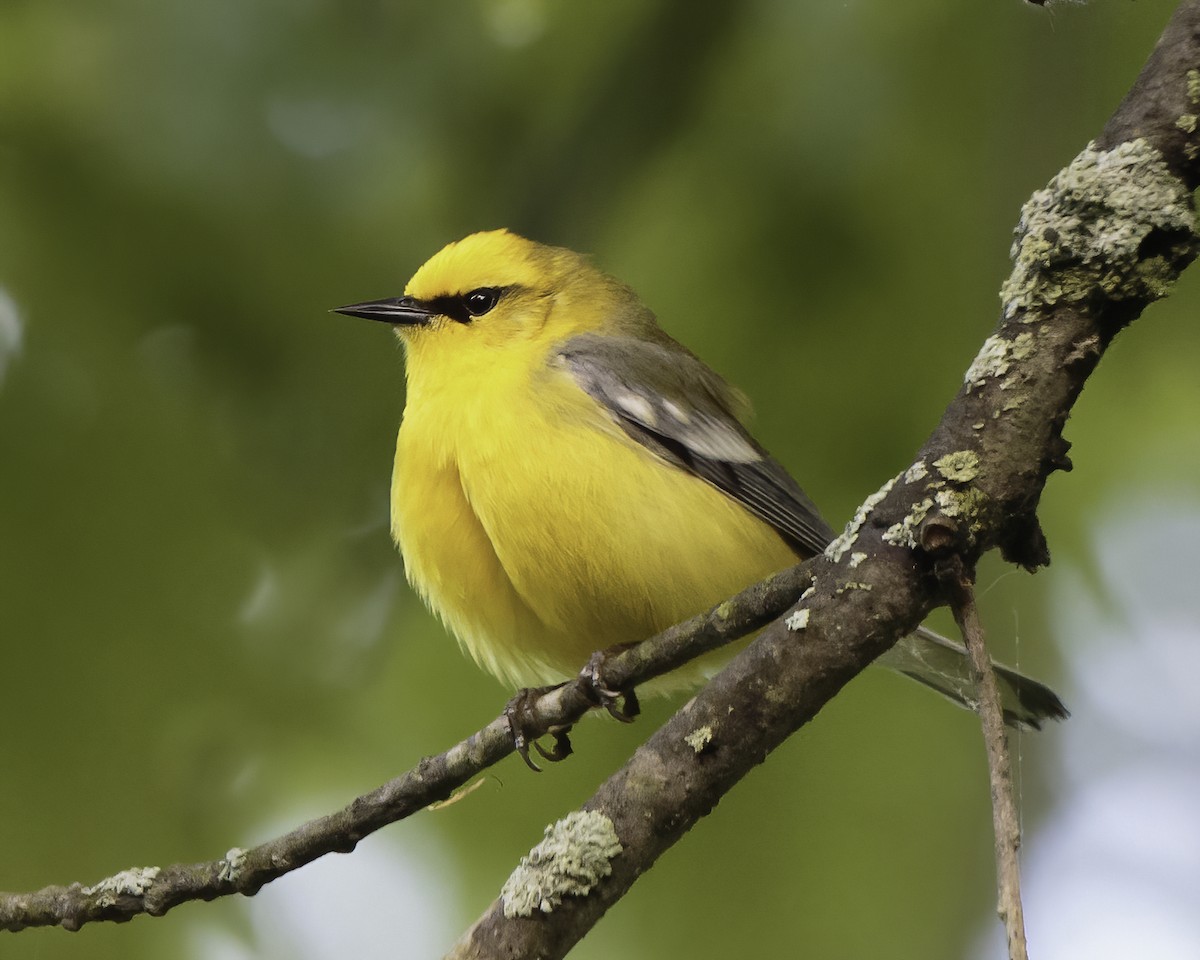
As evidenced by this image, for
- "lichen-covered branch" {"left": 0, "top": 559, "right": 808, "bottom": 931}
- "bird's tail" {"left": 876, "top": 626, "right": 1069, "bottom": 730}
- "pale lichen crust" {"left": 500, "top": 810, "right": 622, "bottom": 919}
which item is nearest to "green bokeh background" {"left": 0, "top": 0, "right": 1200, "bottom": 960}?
Answer: "bird's tail" {"left": 876, "top": 626, "right": 1069, "bottom": 730}

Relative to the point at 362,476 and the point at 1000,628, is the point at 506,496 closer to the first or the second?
the point at 362,476

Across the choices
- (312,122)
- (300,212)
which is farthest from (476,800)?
(312,122)

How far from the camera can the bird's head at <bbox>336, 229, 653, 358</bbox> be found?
2.51 m

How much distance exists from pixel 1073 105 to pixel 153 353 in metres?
1.93

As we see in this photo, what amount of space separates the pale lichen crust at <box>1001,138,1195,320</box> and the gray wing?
3.33 ft

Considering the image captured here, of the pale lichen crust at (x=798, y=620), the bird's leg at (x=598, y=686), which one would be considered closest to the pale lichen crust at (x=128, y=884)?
the bird's leg at (x=598, y=686)

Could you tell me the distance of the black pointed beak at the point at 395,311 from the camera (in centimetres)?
246

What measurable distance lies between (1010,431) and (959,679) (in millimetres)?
1225

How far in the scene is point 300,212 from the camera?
2.76m

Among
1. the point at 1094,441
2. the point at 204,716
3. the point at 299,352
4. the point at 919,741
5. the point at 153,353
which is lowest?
the point at 204,716

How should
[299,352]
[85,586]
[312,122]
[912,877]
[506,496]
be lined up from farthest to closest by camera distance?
[312,122] → [299,352] → [85,586] → [912,877] → [506,496]

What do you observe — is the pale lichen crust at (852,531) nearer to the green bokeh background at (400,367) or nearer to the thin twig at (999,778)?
the thin twig at (999,778)

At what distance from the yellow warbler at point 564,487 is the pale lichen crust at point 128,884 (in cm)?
71

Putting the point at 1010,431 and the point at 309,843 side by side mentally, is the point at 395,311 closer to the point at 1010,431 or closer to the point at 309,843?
the point at 309,843
